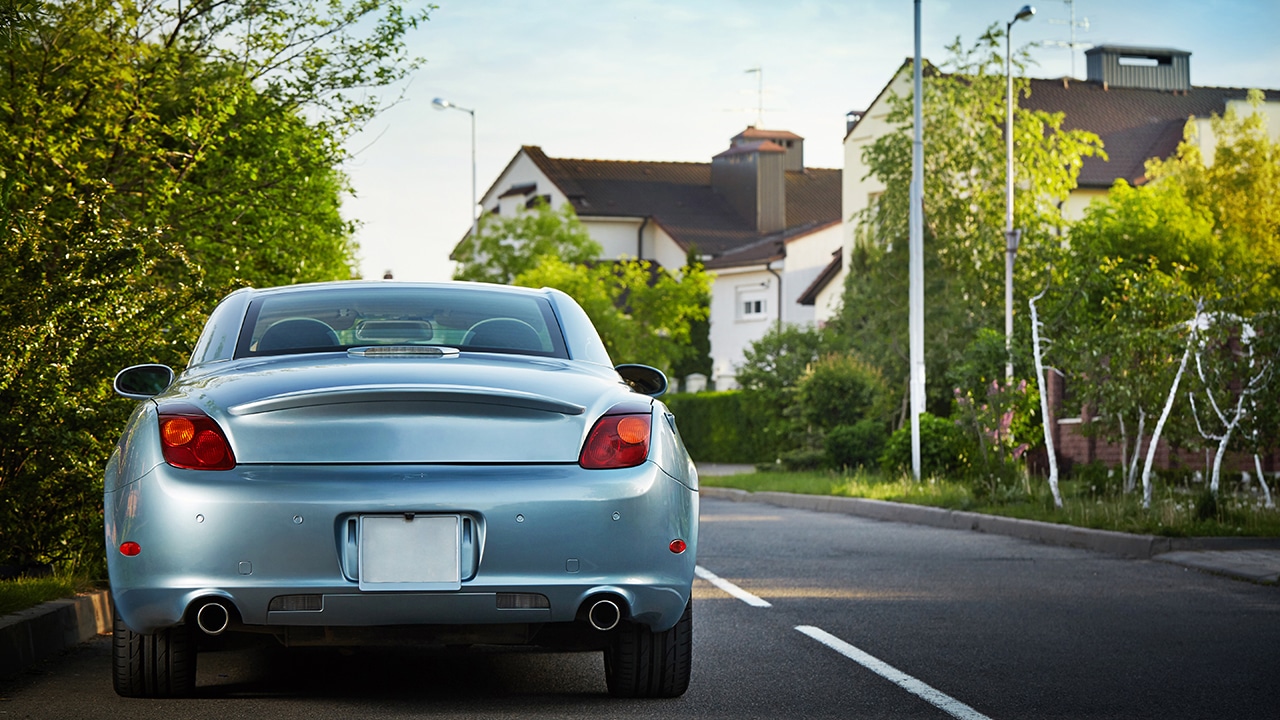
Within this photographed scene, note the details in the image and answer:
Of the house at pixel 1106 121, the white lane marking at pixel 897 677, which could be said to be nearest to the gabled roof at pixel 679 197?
the house at pixel 1106 121

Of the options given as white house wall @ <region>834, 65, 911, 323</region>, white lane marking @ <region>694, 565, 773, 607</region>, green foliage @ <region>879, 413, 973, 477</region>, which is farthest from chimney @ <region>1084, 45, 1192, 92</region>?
white lane marking @ <region>694, 565, 773, 607</region>

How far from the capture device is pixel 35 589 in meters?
8.20

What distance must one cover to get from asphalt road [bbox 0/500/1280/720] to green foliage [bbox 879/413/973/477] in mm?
11730

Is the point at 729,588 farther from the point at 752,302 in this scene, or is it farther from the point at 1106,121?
the point at 752,302

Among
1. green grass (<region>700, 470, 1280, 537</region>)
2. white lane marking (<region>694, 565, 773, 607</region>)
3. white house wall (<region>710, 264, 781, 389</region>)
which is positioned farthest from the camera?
white house wall (<region>710, 264, 781, 389</region>)

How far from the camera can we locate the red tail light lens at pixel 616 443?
18.0ft

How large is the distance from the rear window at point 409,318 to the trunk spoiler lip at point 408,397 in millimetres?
874

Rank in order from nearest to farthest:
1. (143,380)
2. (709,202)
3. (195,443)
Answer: (195,443) → (143,380) → (709,202)

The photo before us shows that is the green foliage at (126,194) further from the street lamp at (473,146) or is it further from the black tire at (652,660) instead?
the street lamp at (473,146)

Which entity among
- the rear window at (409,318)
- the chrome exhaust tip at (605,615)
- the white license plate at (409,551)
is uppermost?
the rear window at (409,318)

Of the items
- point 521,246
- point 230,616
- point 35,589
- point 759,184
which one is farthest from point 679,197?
point 230,616

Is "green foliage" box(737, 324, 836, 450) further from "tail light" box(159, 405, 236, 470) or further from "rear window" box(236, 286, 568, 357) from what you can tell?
"tail light" box(159, 405, 236, 470)

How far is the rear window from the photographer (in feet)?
21.1

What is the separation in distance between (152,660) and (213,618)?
0.68 m
